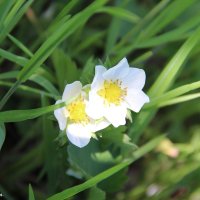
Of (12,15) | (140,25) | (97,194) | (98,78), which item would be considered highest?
(140,25)

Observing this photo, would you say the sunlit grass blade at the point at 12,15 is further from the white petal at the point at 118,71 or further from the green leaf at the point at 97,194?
the green leaf at the point at 97,194

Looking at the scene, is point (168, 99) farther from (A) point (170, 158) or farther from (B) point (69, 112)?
(A) point (170, 158)

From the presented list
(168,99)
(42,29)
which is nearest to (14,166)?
(42,29)

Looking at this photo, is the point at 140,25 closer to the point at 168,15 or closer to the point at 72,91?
the point at 168,15

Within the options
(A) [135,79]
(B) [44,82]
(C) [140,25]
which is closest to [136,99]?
(A) [135,79]

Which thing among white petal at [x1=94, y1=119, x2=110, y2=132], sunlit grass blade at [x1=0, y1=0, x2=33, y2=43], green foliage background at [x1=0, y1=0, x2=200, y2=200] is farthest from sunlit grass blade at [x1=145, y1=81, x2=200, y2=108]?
sunlit grass blade at [x1=0, y1=0, x2=33, y2=43]

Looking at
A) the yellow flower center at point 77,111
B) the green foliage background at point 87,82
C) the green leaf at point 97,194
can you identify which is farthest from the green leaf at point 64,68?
the green leaf at point 97,194
